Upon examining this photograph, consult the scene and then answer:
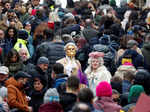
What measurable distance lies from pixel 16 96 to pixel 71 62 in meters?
2.87

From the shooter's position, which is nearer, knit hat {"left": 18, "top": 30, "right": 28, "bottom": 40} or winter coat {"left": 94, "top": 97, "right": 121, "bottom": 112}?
winter coat {"left": 94, "top": 97, "right": 121, "bottom": 112}

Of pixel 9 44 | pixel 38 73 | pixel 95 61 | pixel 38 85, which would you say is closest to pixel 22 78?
pixel 38 85

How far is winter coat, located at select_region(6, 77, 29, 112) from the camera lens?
15031 mm

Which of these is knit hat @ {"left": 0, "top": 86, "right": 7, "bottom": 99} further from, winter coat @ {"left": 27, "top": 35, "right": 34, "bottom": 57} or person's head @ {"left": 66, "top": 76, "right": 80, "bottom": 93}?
winter coat @ {"left": 27, "top": 35, "right": 34, "bottom": 57}

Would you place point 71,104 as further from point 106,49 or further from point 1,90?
point 106,49

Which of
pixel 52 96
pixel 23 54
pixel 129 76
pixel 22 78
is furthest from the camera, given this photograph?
pixel 23 54

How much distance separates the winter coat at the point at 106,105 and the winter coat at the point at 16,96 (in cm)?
237

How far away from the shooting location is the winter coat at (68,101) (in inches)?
522

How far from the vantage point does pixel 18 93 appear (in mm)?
15219

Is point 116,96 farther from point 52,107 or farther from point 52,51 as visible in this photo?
point 52,51

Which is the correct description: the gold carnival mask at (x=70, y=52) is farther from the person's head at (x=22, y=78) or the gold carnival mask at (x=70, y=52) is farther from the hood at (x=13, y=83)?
the hood at (x=13, y=83)

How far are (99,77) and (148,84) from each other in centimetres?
232

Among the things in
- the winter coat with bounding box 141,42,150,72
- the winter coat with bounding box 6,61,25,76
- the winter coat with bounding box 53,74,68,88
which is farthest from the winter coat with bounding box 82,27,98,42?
the winter coat with bounding box 53,74,68,88

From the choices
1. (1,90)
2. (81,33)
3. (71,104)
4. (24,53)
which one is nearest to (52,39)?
(24,53)
